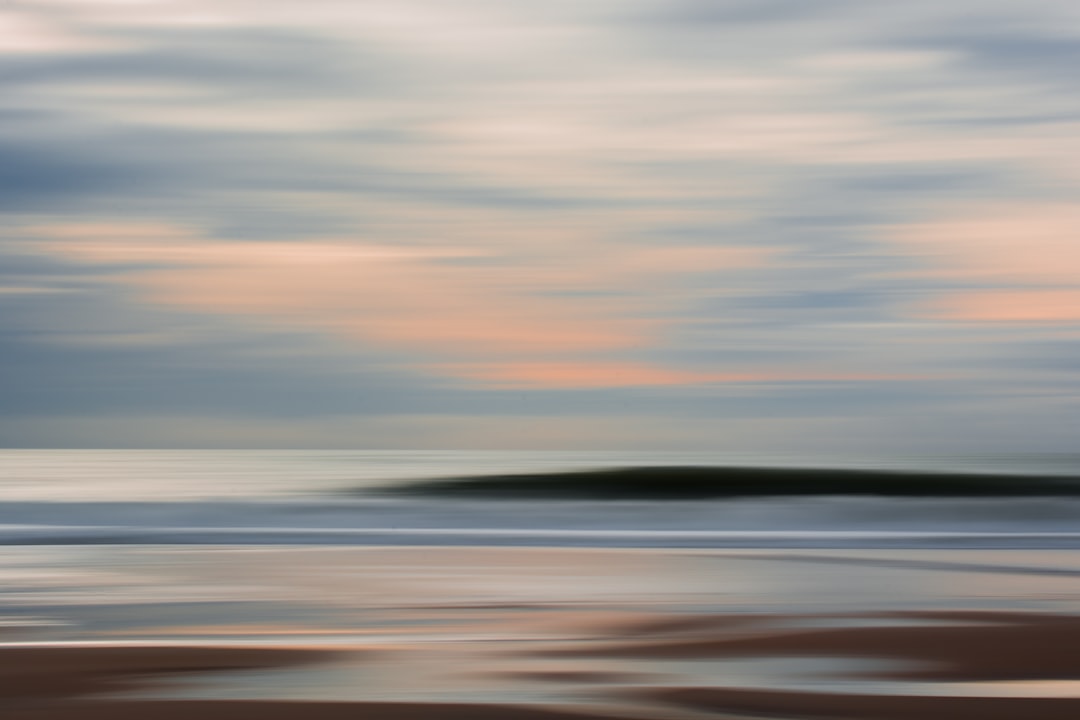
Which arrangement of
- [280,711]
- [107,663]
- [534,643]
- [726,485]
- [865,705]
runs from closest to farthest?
[280,711], [865,705], [107,663], [534,643], [726,485]

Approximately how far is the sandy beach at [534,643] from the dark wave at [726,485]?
3718 centimetres

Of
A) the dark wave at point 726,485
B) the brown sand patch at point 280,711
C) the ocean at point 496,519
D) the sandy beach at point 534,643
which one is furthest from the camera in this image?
the dark wave at point 726,485

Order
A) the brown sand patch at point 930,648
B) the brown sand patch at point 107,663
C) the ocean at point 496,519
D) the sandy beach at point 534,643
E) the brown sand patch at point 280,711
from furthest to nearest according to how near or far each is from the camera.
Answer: the ocean at point 496,519
the brown sand patch at point 930,648
the brown sand patch at point 107,663
the sandy beach at point 534,643
the brown sand patch at point 280,711

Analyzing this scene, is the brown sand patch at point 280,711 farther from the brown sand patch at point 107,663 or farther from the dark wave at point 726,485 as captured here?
the dark wave at point 726,485

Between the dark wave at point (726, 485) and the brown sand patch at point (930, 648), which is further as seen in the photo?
the dark wave at point (726, 485)

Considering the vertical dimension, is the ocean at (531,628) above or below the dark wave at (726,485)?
below

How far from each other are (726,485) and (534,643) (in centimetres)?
5610

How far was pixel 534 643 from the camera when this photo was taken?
1090 centimetres

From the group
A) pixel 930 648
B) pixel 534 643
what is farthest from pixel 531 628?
pixel 930 648

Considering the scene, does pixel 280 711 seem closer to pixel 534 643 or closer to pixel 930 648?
pixel 534 643

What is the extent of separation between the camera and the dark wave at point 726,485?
58.4m

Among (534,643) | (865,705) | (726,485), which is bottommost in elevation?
(865,705)

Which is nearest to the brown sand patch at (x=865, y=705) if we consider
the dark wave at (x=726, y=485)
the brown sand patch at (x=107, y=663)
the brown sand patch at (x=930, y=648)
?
the brown sand patch at (x=930, y=648)

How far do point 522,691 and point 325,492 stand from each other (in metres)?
48.3
